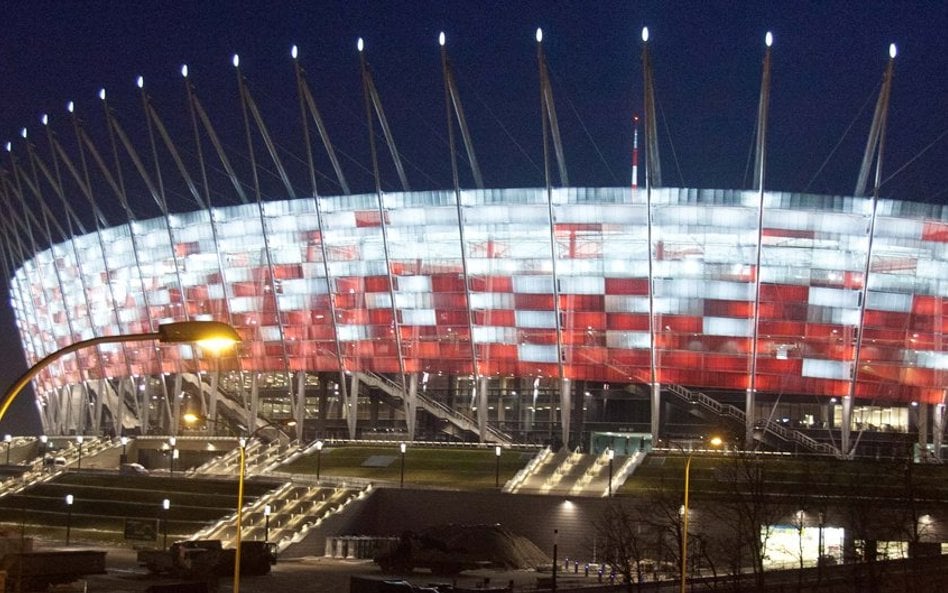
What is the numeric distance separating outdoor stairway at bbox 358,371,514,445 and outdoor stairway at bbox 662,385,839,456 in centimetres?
1417

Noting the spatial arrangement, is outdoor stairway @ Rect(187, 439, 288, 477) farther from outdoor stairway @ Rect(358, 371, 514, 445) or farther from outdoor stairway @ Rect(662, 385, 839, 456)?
outdoor stairway @ Rect(662, 385, 839, 456)

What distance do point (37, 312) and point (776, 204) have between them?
274 feet

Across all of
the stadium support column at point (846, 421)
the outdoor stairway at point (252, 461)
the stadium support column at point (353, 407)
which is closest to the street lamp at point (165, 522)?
the outdoor stairway at point (252, 461)

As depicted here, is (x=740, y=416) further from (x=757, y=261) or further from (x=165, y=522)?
(x=165, y=522)

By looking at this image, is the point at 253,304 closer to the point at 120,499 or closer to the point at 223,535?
the point at 120,499

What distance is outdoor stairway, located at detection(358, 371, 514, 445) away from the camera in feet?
332

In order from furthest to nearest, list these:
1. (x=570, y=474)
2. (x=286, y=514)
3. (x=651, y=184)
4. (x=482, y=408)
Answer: (x=482, y=408), (x=651, y=184), (x=570, y=474), (x=286, y=514)

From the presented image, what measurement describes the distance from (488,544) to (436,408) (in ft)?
142

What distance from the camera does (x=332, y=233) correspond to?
325ft

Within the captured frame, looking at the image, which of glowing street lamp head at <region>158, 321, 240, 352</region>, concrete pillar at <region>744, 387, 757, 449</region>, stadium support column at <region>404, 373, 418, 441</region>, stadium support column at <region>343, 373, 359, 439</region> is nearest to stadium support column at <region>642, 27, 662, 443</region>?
concrete pillar at <region>744, 387, 757, 449</region>

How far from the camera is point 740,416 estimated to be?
3745 inches

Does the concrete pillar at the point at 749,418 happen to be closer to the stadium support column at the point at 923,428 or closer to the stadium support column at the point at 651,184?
the stadium support column at the point at 651,184

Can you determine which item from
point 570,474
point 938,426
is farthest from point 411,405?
point 938,426

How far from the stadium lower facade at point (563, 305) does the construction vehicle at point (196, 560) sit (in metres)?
31.9
